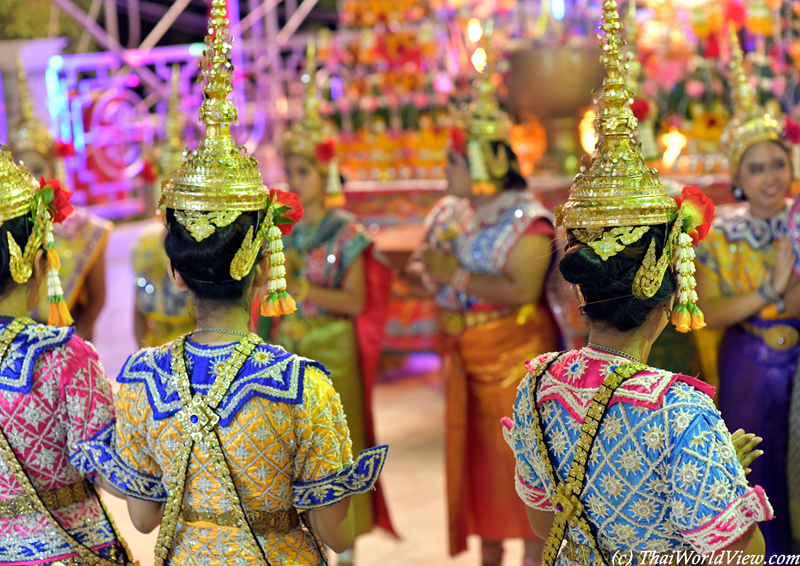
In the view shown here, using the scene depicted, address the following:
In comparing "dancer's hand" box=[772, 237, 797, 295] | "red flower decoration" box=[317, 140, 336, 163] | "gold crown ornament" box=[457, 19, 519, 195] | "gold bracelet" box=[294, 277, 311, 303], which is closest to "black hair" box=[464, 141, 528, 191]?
"gold crown ornament" box=[457, 19, 519, 195]

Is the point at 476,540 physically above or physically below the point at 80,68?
below

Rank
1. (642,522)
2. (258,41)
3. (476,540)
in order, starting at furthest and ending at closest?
(258,41) < (476,540) < (642,522)

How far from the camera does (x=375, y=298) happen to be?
307 centimetres

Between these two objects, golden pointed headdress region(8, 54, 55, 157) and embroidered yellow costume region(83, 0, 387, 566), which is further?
golden pointed headdress region(8, 54, 55, 157)

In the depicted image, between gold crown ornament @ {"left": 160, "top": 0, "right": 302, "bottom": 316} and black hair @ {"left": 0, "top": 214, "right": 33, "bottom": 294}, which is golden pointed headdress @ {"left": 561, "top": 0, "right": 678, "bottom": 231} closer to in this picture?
gold crown ornament @ {"left": 160, "top": 0, "right": 302, "bottom": 316}

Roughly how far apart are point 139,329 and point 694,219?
2339mm

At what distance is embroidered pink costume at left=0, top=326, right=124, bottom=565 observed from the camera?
158 centimetres

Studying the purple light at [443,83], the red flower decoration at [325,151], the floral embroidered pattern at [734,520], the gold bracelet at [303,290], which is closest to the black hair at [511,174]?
the red flower decoration at [325,151]

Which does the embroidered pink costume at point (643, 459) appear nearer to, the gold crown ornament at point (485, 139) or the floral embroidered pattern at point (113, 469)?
the floral embroidered pattern at point (113, 469)

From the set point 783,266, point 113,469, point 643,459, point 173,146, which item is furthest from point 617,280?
point 173,146

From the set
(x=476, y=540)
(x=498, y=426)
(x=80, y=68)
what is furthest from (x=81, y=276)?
(x=80, y=68)

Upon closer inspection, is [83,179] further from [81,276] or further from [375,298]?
[375,298]

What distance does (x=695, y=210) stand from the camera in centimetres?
143

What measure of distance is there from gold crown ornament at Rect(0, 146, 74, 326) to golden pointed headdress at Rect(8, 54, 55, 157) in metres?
1.71
